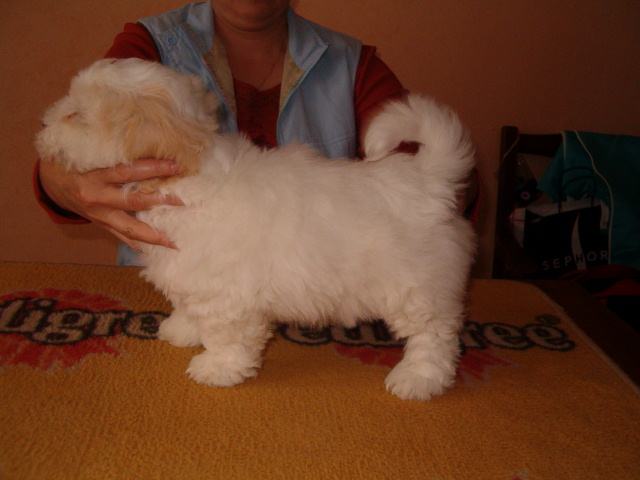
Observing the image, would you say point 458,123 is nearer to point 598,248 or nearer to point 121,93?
point 121,93

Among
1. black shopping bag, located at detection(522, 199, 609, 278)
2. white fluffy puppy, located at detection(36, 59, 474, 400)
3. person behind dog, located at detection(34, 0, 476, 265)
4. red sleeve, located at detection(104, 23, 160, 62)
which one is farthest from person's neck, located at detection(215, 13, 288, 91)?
black shopping bag, located at detection(522, 199, 609, 278)

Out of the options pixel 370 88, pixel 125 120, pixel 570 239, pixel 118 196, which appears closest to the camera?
pixel 125 120

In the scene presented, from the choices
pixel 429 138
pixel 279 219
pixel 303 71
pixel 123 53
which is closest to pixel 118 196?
pixel 279 219

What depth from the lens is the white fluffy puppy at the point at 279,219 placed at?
99 cm

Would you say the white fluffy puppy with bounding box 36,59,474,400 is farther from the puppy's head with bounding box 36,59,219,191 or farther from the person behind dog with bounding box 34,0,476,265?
the person behind dog with bounding box 34,0,476,265

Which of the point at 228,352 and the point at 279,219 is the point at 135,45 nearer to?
the point at 279,219

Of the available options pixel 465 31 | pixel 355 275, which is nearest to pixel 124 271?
pixel 355 275

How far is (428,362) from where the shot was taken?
3.72ft

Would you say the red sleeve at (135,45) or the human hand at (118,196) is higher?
the red sleeve at (135,45)

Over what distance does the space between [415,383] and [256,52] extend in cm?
129

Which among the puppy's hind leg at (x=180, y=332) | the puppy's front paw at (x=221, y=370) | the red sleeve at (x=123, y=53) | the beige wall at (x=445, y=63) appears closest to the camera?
the puppy's front paw at (x=221, y=370)

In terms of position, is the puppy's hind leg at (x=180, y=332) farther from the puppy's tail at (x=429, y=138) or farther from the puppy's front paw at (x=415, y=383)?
the puppy's tail at (x=429, y=138)

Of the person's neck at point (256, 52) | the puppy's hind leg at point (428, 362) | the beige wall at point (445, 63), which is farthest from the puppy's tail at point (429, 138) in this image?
the beige wall at point (445, 63)

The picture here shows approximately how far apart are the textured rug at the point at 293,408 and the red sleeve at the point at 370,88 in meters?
0.81
